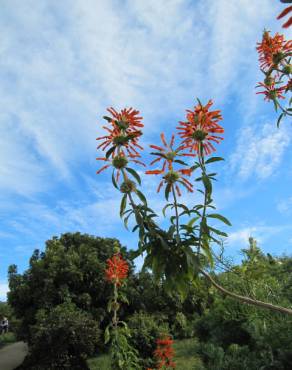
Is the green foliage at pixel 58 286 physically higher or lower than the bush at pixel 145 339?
higher

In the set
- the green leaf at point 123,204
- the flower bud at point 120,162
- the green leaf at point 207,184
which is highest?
the flower bud at point 120,162

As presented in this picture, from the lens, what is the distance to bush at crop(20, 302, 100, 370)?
31.0ft

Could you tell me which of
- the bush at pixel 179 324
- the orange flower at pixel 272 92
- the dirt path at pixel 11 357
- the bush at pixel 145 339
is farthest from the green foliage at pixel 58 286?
the orange flower at pixel 272 92

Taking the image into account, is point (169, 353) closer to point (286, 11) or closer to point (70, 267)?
point (286, 11)

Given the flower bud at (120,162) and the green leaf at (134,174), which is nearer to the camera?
the green leaf at (134,174)

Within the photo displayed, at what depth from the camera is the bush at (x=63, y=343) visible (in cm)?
946


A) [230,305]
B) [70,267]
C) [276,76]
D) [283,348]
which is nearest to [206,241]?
[276,76]

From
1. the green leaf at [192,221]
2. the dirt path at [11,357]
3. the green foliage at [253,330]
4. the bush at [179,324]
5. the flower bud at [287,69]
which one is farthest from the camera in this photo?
the bush at [179,324]

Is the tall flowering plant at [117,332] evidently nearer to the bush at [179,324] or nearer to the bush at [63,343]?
the bush at [63,343]

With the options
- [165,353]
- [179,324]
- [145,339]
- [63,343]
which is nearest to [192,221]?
[165,353]

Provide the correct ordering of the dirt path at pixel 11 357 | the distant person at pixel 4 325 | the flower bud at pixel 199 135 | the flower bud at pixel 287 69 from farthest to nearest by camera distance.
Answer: the distant person at pixel 4 325
the dirt path at pixel 11 357
the flower bud at pixel 287 69
the flower bud at pixel 199 135

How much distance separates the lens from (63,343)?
9547 mm

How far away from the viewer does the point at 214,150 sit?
1771 mm

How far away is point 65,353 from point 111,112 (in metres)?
9.24
